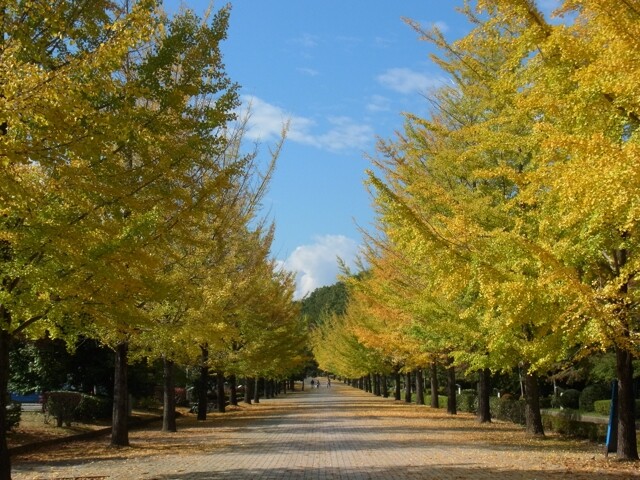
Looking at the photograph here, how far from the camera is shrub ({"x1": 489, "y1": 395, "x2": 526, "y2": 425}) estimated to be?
21.5 metres

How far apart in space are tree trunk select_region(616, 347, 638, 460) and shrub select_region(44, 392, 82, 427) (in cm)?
1331

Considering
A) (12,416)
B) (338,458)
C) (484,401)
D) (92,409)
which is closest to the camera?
(338,458)

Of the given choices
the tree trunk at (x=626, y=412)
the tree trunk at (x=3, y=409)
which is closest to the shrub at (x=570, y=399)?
the tree trunk at (x=626, y=412)

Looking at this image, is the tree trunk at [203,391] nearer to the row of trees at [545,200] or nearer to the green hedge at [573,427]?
the row of trees at [545,200]

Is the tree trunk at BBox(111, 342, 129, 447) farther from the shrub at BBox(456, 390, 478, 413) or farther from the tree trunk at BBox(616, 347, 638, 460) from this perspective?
the shrub at BBox(456, 390, 478, 413)

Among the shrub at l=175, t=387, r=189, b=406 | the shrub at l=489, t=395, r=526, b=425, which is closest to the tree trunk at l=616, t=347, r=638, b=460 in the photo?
the shrub at l=489, t=395, r=526, b=425

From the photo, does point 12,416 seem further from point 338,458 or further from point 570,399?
point 570,399

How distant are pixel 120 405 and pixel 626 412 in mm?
10603

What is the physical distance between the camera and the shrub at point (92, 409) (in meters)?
18.9

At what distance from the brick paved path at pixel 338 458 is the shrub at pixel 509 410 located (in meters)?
2.85

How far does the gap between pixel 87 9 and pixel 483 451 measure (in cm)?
1086

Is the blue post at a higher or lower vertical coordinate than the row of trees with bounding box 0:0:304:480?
lower

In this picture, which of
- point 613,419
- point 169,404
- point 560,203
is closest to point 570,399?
point 613,419

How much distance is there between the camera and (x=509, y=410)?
74.4 ft
